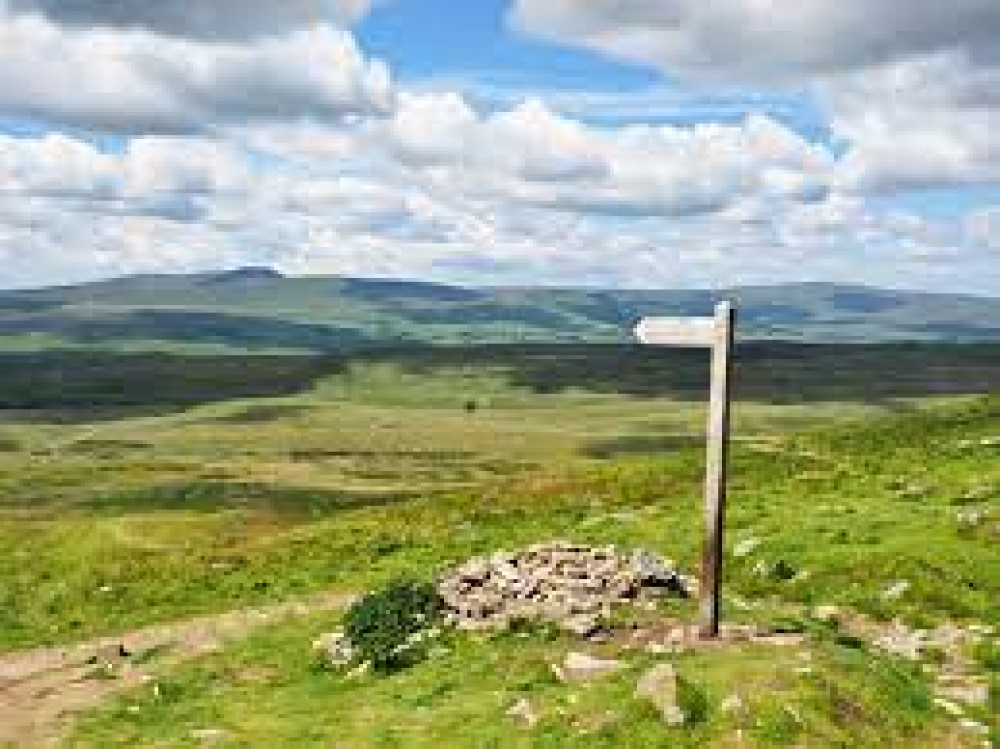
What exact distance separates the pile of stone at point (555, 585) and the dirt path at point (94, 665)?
264 inches

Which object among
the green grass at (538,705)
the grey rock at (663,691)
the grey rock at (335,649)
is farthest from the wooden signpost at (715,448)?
the grey rock at (335,649)

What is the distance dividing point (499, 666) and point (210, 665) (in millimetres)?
9271

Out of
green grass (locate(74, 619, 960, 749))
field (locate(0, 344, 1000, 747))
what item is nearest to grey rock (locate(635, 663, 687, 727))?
green grass (locate(74, 619, 960, 749))

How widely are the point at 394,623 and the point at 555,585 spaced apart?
138 inches

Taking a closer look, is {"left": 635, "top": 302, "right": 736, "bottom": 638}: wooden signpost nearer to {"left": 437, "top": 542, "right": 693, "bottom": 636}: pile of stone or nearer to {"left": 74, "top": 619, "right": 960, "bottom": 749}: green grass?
{"left": 74, "top": 619, "right": 960, "bottom": 749}: green grass

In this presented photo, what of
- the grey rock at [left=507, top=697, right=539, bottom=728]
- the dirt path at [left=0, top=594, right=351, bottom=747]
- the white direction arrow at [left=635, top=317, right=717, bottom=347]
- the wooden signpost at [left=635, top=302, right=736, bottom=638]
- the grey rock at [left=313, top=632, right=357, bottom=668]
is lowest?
the dirt path at [left=0, top=594, right=351, bottom=747]

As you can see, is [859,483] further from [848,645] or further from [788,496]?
[848,645]

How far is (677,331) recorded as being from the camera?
1025 inches

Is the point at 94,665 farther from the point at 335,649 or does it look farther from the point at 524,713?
the point at 524,713

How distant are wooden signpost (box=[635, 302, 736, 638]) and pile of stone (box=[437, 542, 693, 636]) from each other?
2.44 meters

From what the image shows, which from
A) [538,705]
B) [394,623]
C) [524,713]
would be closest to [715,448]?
[538,705]

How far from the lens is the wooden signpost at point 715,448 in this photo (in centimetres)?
2488

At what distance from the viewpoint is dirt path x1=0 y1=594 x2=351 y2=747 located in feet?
92.0

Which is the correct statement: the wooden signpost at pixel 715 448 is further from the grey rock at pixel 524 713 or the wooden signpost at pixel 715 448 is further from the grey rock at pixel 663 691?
the grey rock at pixel 524 713
